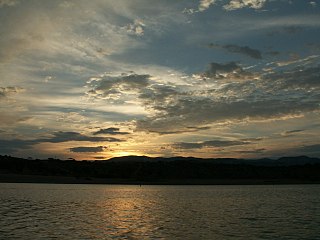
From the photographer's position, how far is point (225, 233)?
31734 millimetres

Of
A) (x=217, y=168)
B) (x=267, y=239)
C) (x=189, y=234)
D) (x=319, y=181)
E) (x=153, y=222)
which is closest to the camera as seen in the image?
(x=267, y=239)

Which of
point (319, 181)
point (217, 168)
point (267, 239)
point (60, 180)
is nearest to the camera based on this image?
point (267, 239)

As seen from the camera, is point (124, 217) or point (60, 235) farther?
point (124, 217)

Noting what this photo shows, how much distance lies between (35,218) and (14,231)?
860 centimetres

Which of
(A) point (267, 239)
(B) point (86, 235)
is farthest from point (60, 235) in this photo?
(A) point (267, 239)

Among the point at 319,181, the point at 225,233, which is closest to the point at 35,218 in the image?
the point at 225,233

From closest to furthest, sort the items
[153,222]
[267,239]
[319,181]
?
[267,239], [153,222], [319,181]

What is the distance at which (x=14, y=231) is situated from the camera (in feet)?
101

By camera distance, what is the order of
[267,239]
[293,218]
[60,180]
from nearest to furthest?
1. [267,239]
2. [293,218]
3. [60,180]

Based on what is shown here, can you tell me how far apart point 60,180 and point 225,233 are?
12816 cm

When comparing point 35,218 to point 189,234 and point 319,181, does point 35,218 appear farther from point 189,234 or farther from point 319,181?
point 319,181

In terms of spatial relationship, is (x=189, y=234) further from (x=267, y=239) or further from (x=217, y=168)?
(x=217, y=168)

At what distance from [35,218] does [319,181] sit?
15760 cm

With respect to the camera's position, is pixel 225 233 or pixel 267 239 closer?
pixel 267 239
